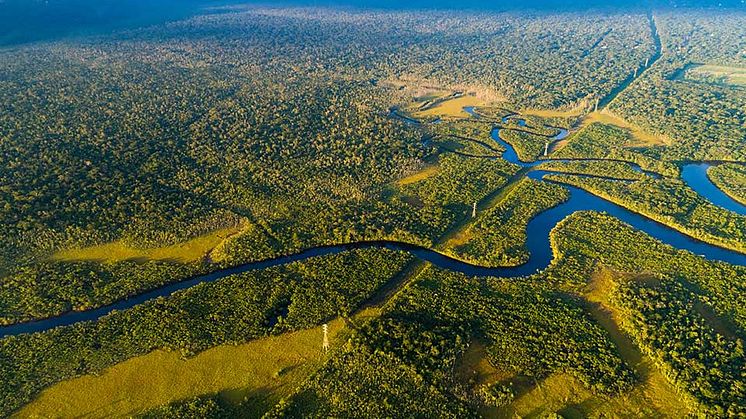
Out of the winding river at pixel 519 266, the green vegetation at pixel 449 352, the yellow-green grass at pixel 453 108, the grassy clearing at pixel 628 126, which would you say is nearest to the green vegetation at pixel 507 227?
the winding river at pixel 519 266

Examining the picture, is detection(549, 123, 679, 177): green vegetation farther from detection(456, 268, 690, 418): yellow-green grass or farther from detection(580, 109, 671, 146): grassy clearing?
detection(456, 268, 690, 418): yellow-green grass

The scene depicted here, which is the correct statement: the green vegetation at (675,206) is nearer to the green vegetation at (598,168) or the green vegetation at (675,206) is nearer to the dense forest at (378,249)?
the dense forest at (378,249)

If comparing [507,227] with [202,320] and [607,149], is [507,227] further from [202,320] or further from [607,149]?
[202,320]

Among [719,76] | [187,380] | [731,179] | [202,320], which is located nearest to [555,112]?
[731,179]

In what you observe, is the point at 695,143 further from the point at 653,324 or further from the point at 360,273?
the point at 360,273

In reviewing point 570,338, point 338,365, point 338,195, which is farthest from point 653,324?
point 338,195
